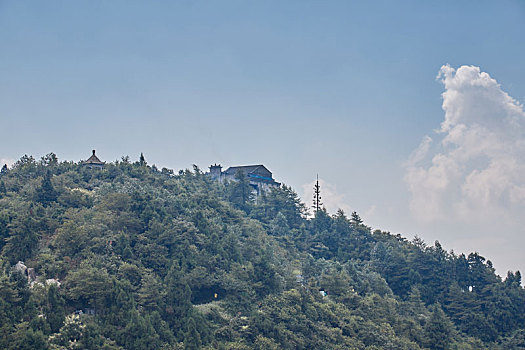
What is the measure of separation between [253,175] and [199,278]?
2914 centimetres

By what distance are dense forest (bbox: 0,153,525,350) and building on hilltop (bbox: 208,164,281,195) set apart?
8933 mm

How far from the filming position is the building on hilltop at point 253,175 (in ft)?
194

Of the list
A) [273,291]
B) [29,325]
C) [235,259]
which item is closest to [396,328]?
[273,291]

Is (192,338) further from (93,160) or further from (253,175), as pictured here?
(253,175)

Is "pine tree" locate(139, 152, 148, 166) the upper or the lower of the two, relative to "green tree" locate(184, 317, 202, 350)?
upper

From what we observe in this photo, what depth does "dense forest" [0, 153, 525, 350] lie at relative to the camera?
2477 cm

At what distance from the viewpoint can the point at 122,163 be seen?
46.0 metres

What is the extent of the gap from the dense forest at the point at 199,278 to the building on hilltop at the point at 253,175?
8933mm

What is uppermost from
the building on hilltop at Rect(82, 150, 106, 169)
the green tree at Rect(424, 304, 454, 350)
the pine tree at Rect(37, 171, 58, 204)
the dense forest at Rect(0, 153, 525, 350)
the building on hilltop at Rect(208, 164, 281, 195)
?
the building on hilltop at Rect(208, 164, 281, 195)

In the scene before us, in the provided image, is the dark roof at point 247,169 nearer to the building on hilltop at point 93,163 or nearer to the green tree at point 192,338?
the building on hilltop at point 93,163

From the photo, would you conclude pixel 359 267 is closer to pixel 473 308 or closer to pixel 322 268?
pixel 322 268

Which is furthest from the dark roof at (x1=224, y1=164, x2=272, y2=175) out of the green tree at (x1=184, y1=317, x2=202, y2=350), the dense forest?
the green tree at (x1=184, y1=317, x2=202, y2=350)

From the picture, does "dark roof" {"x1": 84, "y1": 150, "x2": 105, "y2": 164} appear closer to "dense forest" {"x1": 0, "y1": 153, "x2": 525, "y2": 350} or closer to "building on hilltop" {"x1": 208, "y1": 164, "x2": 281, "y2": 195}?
"dense forest" {"x1": 0, "y1": 153, "x2": 525, "y2": 350}

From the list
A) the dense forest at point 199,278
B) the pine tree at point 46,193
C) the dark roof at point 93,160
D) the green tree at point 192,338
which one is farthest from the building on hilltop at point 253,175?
the green tree at point 192,338
